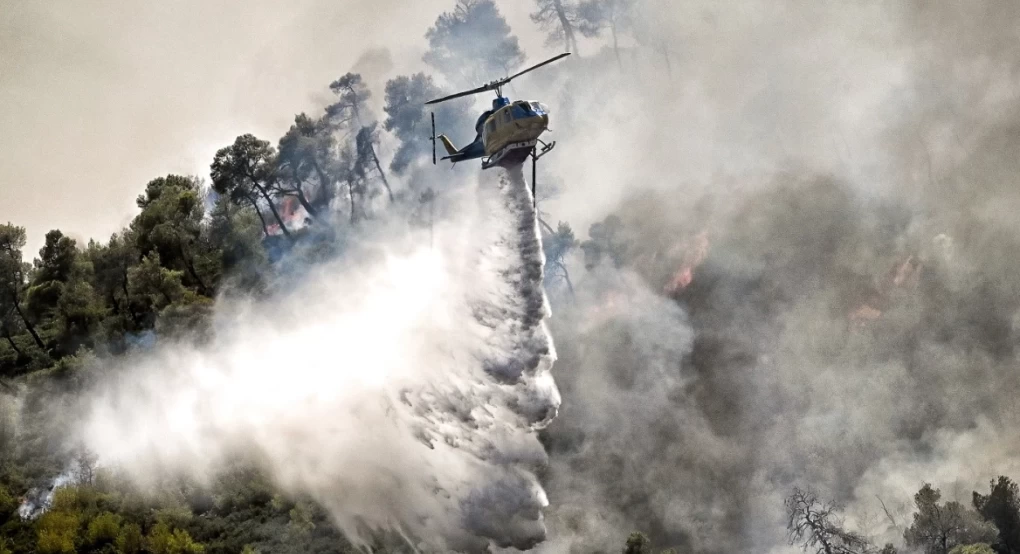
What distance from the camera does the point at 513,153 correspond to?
33.7 metres

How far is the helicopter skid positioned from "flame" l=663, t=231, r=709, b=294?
845 inches

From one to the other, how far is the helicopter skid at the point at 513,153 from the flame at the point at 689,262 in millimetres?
21469

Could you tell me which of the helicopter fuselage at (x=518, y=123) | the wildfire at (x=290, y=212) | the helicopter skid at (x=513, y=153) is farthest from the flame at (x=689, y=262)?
the wildfire at (x=290, y=212)

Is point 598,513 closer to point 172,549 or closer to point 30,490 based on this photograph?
point 172,549

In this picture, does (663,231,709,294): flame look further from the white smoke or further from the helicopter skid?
the helicopter skid

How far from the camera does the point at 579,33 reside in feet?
226

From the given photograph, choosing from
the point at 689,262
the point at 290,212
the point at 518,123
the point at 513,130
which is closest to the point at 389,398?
the point at 513,130

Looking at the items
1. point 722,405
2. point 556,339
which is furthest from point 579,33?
point 722,405

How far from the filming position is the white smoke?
3316 cm

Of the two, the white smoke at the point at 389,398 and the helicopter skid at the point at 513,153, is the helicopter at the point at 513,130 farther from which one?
the white smoke at the point at 389,398

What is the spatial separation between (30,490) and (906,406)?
158ft

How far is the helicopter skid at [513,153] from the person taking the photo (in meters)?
33.4

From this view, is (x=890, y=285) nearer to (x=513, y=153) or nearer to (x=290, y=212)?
(x=513, y=153)

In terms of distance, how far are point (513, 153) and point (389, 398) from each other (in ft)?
41.5
